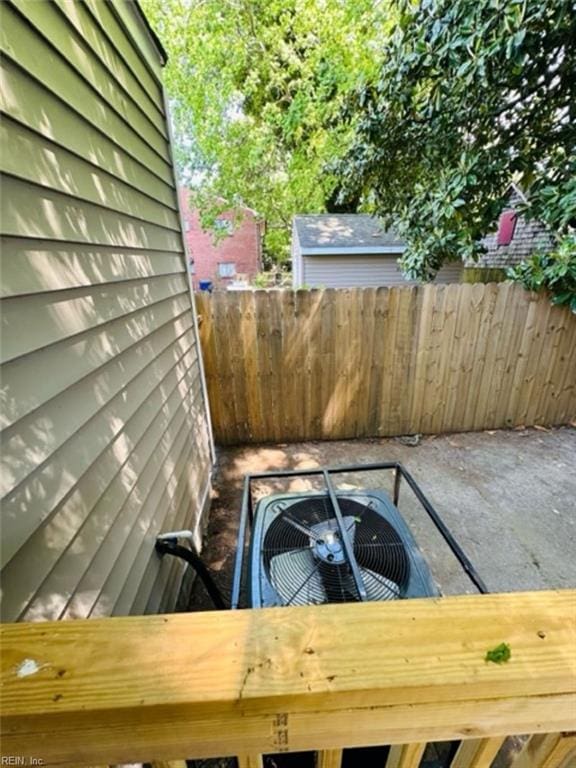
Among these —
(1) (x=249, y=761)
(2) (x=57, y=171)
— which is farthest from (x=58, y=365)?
(1) (x=249, y=761)

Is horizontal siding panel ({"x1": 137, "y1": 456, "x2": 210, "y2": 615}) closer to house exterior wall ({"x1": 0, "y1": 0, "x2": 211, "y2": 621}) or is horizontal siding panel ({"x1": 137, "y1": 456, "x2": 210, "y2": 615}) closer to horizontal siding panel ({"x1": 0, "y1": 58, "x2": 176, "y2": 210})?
house exterior wall ({"x1": 0, "y1": 0, "x2": 211, "y2": 621})

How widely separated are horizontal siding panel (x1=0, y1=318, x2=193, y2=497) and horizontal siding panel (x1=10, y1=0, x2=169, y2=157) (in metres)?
1.02

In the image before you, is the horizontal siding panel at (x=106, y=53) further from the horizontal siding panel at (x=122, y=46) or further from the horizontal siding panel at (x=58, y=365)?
the horizontal siding panel at (x=58, y=365)

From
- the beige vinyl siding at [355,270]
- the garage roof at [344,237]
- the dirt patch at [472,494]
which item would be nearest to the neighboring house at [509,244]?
the beige vinyl siding at [355,270]

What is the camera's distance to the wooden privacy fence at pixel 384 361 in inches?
134

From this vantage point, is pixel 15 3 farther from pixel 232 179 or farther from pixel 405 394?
pixel 232 179

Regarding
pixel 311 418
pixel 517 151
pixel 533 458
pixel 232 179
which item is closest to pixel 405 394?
pixel 311 418

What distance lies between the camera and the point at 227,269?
58.0 ft

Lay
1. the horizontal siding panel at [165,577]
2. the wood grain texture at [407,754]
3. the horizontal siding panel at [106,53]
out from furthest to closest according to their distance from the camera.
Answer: the horizontal siding panel at [165,577] < the horizontal siding panel at [106,53] < the wood grain texture at [407,754]

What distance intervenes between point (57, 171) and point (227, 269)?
1759cm

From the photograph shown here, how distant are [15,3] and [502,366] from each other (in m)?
4.28

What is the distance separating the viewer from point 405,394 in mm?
3785

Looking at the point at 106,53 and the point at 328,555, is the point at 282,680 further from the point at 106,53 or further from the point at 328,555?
the point at 106,53

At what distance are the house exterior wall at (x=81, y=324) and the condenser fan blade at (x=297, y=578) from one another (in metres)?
0.60
